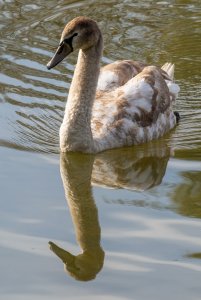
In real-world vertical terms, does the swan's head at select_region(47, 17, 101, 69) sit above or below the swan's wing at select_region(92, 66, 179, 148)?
above

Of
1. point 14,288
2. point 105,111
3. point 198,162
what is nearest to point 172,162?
point 198,162

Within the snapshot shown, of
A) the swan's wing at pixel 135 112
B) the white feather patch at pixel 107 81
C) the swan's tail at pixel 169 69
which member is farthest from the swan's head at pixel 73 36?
the swan's tail at pixel 169 69

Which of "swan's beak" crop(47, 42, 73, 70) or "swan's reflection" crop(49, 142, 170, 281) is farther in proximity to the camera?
"swan's beak" crop(47, 42, 73, 70)

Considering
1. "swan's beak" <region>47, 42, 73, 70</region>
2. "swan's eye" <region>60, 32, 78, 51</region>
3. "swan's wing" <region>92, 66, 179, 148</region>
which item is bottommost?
"swan's wing" <region>92, 66, 179, 148</region>

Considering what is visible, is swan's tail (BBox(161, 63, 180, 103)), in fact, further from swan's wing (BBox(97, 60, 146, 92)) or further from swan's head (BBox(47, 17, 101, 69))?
swan's head (BBox(47, 17, 101, 69))

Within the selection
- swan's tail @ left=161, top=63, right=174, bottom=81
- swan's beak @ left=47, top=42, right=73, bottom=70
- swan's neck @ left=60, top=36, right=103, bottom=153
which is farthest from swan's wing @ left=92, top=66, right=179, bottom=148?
swan's beak @ left=47, top=42, right=73, bottom=70

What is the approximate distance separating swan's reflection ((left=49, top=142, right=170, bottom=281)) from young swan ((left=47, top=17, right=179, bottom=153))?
6.5 inches

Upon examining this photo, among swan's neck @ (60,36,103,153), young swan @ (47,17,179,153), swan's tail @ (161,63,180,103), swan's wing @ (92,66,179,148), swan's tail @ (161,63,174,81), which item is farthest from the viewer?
swan's tail @ (161,63,174,81)

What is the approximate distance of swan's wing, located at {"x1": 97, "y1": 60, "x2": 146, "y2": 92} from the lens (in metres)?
12.2

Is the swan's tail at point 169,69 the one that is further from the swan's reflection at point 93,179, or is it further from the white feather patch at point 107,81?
the swan's reflection at point 93,179

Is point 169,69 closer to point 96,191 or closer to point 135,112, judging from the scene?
point 135,112

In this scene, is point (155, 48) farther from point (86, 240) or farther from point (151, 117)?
point (86, 240)

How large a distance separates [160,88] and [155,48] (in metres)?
2.64

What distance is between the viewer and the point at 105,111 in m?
11.6
